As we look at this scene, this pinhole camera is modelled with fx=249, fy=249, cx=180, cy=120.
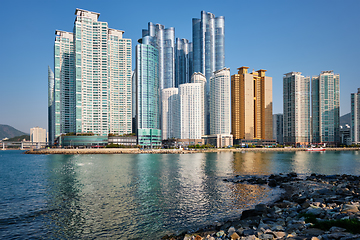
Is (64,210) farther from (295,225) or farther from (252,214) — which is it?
(295,225)

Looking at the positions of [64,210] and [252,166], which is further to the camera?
[252,166]

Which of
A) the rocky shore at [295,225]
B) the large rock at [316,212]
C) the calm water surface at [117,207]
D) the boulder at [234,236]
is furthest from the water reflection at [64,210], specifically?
the large rock at [316,212]

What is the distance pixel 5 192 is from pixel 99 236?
31.1 m

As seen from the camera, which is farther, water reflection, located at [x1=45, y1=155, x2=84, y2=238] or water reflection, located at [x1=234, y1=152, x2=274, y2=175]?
water reflection, located at [x1=234, y1=152, x2=274, y2=175]

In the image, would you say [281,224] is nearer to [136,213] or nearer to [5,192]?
[136,213]

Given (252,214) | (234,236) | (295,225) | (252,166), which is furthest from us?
(252,166)

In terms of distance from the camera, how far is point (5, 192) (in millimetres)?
44500

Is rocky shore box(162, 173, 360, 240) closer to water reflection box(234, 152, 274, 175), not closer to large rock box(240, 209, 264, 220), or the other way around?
large rock box(240, 209, 264, 220)

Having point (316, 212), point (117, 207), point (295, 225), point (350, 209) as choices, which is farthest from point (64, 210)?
point (350, 209)

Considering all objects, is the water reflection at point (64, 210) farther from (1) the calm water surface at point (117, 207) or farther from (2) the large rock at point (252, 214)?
(2) the large rock at point (252, 214)

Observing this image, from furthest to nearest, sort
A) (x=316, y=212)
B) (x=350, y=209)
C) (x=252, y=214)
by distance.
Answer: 1. (x=252, y=214)
2. (x=316, y=212)
3. (x=350, y=209)

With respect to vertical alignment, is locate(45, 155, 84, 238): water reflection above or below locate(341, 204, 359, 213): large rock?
below

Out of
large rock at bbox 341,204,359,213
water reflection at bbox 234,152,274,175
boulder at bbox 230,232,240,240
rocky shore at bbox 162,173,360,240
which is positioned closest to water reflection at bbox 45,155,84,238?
rocky shore at bbox 162,173,360,240

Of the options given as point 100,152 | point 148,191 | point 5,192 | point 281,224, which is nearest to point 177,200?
point 148,191
